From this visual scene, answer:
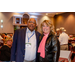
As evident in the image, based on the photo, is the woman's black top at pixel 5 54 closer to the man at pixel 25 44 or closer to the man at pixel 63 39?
the man at pixel 25 44

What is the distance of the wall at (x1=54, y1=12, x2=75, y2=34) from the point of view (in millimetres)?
6935

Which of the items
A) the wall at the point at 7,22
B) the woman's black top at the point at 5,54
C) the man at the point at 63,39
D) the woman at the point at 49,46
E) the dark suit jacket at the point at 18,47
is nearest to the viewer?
the woman at the point at 49,46

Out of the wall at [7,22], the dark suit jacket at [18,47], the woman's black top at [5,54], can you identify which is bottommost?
the woman's black top at [5,54]

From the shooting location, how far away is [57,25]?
795 cm

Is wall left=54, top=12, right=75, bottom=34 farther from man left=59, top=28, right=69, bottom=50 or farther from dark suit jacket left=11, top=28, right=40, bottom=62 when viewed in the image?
dark suit jacket left=11, top=28, right=40, bottom=62

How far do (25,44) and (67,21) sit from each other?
646 cm

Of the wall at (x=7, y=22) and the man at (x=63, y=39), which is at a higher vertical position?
the wall at (x=7, y=22)

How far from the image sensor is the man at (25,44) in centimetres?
167

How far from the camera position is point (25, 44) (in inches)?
67.9

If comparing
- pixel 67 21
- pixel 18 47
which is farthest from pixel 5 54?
pixel 67 21

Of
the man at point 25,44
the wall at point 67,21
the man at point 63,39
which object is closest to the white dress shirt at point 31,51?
the man at point 25,44

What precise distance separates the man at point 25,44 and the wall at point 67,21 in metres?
5.95

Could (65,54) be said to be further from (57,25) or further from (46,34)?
(57,25)

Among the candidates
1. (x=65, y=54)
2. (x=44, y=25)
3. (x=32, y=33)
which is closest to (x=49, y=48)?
(x=44, y=25)
